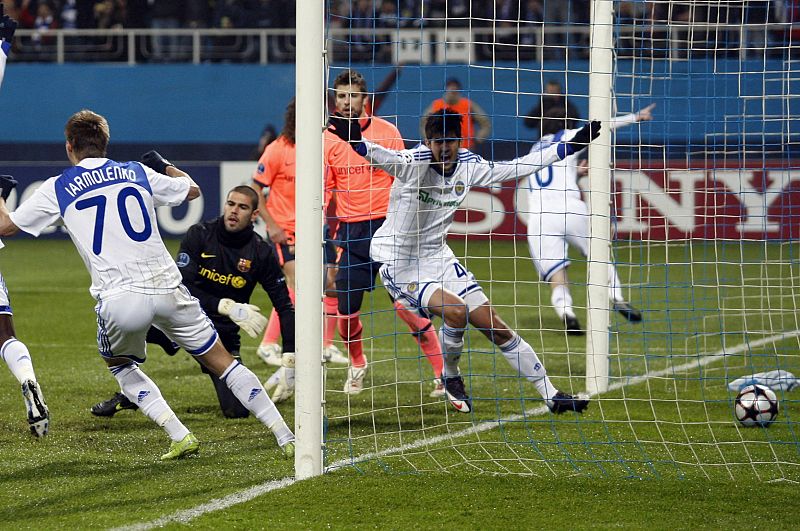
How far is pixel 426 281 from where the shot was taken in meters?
6.97

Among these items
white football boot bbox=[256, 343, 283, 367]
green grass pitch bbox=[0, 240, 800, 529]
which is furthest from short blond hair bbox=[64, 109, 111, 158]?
white football boot bbox=[256, 343, 283, 367]

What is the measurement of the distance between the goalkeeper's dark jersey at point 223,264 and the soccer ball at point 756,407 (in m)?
2.87

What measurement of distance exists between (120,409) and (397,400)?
1.78 meters

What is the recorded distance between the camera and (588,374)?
790 centimetres

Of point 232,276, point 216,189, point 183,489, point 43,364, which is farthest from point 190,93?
point 183,489

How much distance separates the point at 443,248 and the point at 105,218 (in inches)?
92.9

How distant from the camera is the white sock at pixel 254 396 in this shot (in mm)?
5953

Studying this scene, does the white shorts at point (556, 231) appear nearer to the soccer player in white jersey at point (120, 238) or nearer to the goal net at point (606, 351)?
the goal net at point (606, 351)

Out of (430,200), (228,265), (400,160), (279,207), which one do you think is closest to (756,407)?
(430,200)

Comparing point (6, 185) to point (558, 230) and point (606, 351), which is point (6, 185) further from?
point (558, 230)

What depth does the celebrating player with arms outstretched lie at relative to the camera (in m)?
7.74

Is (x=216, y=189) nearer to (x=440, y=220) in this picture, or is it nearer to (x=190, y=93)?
(x=190, y=93)

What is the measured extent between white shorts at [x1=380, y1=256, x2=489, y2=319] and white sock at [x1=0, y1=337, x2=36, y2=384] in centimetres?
221

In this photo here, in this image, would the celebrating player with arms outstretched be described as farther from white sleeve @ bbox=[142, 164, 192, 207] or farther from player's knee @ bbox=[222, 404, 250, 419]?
white sleeve @ bbox=[142, 164, 192, 207]
